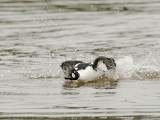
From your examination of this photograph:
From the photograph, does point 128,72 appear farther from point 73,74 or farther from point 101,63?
point 73,74

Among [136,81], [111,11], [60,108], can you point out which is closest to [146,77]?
[136,81]

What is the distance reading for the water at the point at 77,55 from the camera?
38.9 feet

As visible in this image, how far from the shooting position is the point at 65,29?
22625 millimetres

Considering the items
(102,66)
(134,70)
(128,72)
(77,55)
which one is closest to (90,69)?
(102,66)

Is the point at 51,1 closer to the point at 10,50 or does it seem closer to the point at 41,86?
the point at 10,50

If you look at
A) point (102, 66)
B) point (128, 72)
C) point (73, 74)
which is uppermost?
point (102, 66)

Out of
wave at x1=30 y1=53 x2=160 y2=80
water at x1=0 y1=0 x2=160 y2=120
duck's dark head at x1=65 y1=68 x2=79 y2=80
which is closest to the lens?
water at x1=0 y1=0 x2=160 y2=120

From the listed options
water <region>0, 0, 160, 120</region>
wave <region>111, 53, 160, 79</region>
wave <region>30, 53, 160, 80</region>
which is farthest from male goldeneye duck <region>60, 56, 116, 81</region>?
wave <region>111, 53, 160, 79</region>

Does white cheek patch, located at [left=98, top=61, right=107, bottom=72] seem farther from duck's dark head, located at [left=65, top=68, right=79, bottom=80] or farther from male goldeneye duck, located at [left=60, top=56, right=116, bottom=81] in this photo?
duck's dark head, located at [left=65, top=68, right=79, bottom=80]

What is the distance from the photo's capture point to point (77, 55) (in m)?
18.1

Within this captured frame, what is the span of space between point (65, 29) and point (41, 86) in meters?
8.34

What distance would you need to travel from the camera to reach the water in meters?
11.9

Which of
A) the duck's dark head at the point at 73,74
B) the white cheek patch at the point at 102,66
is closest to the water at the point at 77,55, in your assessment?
the duck's dark head at the point at 73,74

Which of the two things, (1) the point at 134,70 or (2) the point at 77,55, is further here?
(2) the point at 77,55
